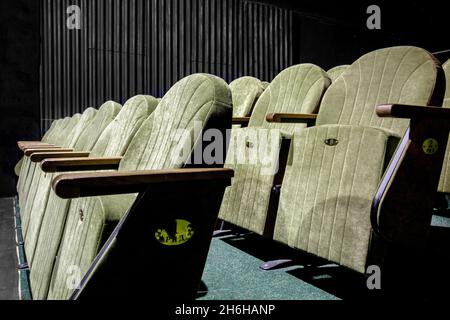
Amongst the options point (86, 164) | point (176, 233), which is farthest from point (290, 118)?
point (176, 233)

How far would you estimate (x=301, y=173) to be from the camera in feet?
2.98

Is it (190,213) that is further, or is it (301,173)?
(301,173)

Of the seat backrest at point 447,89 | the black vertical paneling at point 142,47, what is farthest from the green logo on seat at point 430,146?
the black vertical paneling at point 142,47

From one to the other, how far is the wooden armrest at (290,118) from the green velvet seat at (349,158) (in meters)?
0.13

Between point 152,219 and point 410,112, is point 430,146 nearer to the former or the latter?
A: point 410,112

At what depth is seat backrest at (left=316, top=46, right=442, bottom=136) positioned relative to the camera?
34.3 inches

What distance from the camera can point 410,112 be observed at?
72cm

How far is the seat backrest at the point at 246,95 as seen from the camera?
67.9 inches

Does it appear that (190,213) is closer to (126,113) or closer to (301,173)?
(301,173)

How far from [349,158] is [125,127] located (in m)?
0.53

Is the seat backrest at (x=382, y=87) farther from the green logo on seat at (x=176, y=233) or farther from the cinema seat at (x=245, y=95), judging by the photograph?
the cinema seat at (x=245, y=95)

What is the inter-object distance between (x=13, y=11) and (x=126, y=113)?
2.20 m
